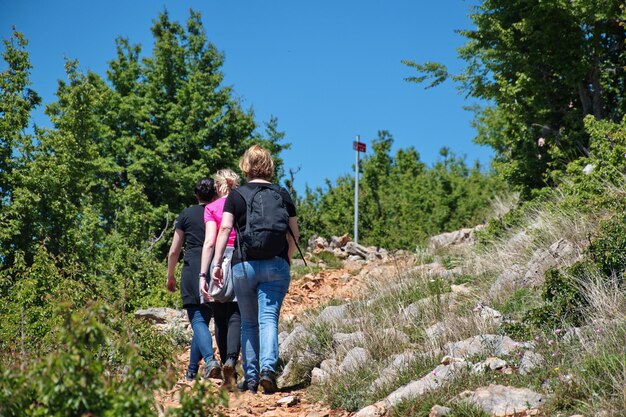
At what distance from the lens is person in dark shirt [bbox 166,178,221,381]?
632 cm

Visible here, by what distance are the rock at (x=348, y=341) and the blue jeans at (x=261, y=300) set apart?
0.86 meters

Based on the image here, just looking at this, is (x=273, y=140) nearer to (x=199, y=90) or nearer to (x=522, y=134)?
(x=199, y=90)

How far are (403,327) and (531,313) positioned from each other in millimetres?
1233

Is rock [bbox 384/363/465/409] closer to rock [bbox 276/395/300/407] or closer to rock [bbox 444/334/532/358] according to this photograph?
rock [bbox 444/334/532/358]

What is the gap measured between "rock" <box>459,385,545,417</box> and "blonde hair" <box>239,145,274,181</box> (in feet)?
8.32

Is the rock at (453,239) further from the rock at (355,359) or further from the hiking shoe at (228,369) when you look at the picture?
the hiking shoe at (228,369)

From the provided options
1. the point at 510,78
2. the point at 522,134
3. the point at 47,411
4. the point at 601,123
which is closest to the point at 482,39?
the point at 510,78

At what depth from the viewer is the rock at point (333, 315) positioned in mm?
7277

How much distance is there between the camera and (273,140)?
2720 cm

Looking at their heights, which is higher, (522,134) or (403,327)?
(522,134)

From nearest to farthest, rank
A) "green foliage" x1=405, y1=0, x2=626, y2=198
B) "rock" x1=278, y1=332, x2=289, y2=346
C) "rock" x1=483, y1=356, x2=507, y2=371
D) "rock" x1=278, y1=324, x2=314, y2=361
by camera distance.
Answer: "rock" x1=483, y1=356, x2=507, y2=371, "rock" x1=278, y1=324, x2=314, y2=361, "rock" x1=278, y1=332, x2=289, y2=346, "green foliage" x1=405, y1=0, x2=626, y2=198

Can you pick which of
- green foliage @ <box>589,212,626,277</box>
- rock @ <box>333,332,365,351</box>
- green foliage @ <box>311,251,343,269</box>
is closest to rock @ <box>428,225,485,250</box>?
green foliage @ <box>311,251,343,269</box>

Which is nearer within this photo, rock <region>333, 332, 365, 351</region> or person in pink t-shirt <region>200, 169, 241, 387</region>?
person in pink t-shirt <region>200, 169, 241, 387</region>

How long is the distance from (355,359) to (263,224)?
4.74 feet
